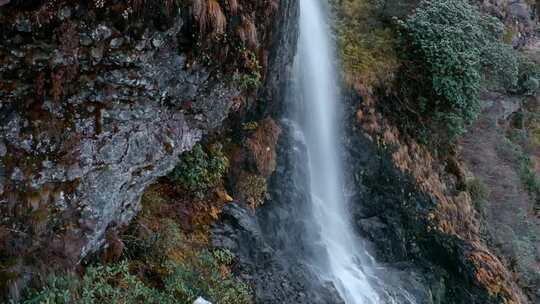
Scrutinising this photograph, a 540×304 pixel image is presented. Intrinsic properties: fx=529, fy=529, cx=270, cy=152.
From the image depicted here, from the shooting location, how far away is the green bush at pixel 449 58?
1401 cm

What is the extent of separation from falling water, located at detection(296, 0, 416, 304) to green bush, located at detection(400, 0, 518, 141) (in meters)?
2.86

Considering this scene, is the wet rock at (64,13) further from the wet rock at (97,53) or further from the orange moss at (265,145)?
the orange moss at (265,145)

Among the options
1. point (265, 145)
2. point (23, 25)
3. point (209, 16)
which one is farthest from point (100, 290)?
point (265, 145)

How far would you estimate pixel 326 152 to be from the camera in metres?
12.1

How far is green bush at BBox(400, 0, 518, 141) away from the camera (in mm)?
14008

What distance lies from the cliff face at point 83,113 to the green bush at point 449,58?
8705mm

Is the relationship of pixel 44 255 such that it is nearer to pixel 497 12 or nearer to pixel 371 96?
pixel 371 96

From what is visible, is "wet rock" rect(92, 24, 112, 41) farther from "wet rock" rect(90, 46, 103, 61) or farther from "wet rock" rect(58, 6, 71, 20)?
"wet rock" rect(58, 6, 71, 20)

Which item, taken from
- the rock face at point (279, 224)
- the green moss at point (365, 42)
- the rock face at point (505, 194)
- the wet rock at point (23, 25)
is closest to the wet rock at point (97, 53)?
the wet rock at point (23, 25)

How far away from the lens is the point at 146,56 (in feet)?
19.6

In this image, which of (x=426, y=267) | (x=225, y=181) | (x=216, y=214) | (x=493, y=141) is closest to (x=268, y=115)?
(x=225, y=181)

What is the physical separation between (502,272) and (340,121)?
5259 millimetres

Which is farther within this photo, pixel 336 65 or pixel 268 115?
pixel 336 65

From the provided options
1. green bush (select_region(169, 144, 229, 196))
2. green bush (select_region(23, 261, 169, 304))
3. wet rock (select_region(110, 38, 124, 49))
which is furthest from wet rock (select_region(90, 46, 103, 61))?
green bush (select_region(169, 144, 229, 196))
